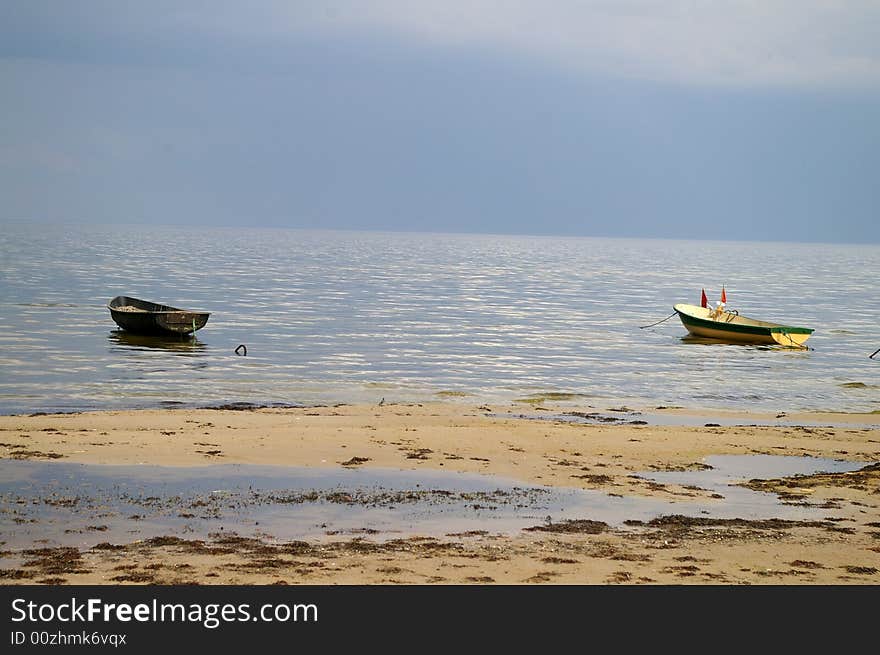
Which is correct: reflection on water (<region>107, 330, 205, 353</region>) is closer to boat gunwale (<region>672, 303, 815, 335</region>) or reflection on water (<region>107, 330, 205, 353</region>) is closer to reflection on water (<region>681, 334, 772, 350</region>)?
reflection on water (<region>681, 334, 772, 350</region>)

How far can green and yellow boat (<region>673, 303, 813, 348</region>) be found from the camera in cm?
4972

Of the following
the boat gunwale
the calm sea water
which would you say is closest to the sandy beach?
the calm sea water

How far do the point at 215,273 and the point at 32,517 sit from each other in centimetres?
8892

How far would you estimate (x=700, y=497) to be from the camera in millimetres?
15836

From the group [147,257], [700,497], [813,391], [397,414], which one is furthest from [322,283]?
[700,497]

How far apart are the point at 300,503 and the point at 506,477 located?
3883mm

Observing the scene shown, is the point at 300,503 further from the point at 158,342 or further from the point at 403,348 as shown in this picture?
→ the point at 158,342

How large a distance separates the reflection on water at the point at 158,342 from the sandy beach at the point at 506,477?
16274mm

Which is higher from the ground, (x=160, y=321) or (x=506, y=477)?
(x=160, y=321)

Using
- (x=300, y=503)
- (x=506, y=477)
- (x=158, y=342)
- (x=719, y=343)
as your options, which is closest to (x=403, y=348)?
(x=158, y=342)

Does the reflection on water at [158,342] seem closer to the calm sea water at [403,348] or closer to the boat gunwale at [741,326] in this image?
the calm sea water at [403,348]

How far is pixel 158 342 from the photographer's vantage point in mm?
43219

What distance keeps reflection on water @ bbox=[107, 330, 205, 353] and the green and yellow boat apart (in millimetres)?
24881

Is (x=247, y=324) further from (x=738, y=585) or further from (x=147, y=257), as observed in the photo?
(x=147, y=257)
